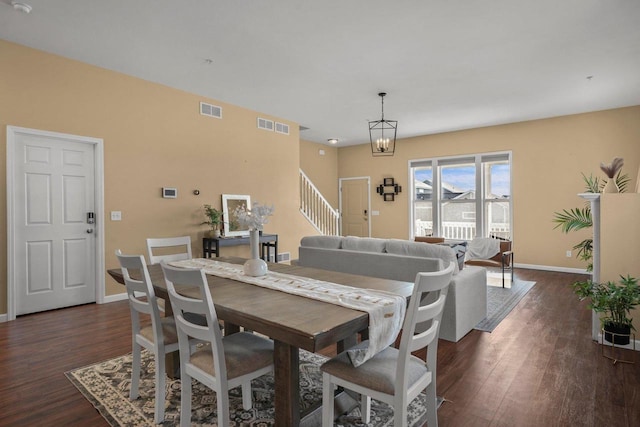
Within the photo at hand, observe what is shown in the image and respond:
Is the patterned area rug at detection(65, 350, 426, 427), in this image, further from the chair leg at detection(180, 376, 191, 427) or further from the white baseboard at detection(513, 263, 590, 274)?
the white baseboard at detection(513, 263, 590, 274)

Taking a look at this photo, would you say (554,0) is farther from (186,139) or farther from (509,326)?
(186,139)

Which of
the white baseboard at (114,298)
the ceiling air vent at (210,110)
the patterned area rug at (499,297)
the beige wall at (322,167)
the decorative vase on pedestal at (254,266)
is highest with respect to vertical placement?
the ceiling air vent at (210,110)

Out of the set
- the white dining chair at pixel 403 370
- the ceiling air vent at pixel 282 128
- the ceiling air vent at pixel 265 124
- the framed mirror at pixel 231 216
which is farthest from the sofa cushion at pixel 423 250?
the ceiling air vent at pixel 282 128

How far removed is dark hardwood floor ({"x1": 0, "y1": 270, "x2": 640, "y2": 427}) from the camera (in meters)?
2.09

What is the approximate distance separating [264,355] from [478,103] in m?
5.42

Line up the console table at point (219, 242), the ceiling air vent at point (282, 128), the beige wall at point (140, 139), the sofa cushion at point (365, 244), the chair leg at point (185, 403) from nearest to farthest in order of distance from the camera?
the chair leg at point (185, 403)
the sofa cushion at point (365, 244)
the beige wall at point (140, 139)
the console table at point (219, 242)
the ceiling air vent at point (282, 128)

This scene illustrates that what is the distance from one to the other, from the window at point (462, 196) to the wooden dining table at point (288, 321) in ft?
19.9

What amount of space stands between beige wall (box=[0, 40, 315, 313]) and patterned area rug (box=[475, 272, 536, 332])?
150 inches

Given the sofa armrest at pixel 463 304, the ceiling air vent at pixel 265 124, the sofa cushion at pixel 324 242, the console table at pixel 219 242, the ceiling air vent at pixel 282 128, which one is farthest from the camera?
the ceiling air vent at pixel 282 128

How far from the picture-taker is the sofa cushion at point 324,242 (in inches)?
161

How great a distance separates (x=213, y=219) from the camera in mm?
5379

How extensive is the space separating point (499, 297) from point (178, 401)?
4.15m

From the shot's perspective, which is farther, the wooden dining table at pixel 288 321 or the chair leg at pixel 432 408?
the chair leg at pixel 432 408

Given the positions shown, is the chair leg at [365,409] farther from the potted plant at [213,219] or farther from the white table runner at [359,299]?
the potted plant at [213,219]
